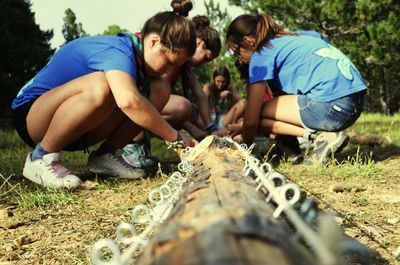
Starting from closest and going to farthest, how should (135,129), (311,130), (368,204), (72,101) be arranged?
(368,204) → (72,101) → (135,129) → (311,130)

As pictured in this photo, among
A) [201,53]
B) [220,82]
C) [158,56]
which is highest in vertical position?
[158,56]

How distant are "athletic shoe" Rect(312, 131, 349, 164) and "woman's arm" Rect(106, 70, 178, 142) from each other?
107 centimetres

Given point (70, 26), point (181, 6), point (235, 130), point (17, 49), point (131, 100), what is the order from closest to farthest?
point (131, 100), point (181, 6), point (235, 130), point (17, 49), point (70, 26)

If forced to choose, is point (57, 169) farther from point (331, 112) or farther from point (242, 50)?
point (331, 112)

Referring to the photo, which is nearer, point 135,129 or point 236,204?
point 236,204

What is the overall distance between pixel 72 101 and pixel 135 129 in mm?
479

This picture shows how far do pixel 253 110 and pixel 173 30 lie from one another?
938mm

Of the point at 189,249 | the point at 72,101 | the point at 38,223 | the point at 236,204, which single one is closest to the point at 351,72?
the point at 72,101

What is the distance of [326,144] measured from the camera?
276cm

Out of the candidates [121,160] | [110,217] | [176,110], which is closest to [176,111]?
[176,110]

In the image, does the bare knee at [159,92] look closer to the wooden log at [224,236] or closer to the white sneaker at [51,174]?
the white sneaker at [51,174]

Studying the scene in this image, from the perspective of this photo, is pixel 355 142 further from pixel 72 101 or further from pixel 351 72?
pixel 72 101

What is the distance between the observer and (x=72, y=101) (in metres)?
2.16

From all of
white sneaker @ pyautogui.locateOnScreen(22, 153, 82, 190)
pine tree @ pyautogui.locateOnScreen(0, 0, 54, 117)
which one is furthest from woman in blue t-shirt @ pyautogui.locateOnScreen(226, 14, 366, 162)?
pine tree @ pyautogui.locateOnScreen(0, 0, 54, 117)
